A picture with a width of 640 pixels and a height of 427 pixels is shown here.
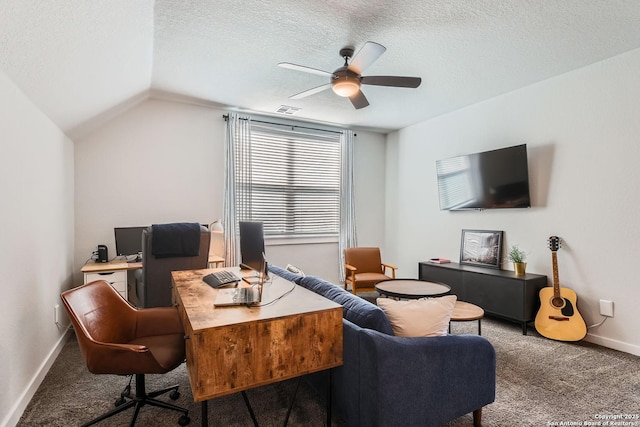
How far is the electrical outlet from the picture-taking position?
301cm

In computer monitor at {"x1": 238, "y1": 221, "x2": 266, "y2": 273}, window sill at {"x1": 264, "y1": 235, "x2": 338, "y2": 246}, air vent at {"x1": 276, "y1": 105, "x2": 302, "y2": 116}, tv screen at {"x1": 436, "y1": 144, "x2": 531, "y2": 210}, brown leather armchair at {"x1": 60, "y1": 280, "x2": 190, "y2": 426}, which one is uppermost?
air vent at {"x1": 276, "y1": 105, "x2": 302, "y2": 116}

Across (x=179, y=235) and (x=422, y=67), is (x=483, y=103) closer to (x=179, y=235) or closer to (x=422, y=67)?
(x=422, y=67)

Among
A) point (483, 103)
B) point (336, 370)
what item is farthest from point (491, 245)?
point (336, 370)

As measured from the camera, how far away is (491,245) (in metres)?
4.03

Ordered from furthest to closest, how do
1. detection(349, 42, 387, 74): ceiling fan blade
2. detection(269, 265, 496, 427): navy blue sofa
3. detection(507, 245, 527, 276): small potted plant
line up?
detection(507, 245, 527, 276): small potted plant < detection(349, 42, 387, 74): ceiling fan blade < detection(269, 265, 496, 427): navy blue sofa

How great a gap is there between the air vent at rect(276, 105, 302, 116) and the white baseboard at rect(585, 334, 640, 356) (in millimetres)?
4206

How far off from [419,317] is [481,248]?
2.83m

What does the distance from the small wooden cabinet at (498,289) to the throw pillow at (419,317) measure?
2.02 meters

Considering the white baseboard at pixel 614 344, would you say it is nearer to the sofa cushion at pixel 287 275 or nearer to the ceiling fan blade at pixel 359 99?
the sofa cushion at pixel 287 275

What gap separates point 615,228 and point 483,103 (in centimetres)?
205

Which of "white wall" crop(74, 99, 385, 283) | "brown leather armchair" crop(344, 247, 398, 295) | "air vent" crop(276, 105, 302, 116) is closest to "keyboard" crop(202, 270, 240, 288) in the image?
"white wall" crop(74, 99, 385, 283)

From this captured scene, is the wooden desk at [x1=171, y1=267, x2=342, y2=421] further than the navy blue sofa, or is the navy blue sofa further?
the navy blue sofa

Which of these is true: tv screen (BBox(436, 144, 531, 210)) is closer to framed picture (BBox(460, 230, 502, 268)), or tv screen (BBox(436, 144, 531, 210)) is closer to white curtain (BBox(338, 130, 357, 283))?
framed picture (BBox(460, 230, 502, 268))

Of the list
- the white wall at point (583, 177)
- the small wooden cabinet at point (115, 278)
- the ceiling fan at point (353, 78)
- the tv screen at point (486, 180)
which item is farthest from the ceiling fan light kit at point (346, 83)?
the small wooden cabinet at point (115, 278)
